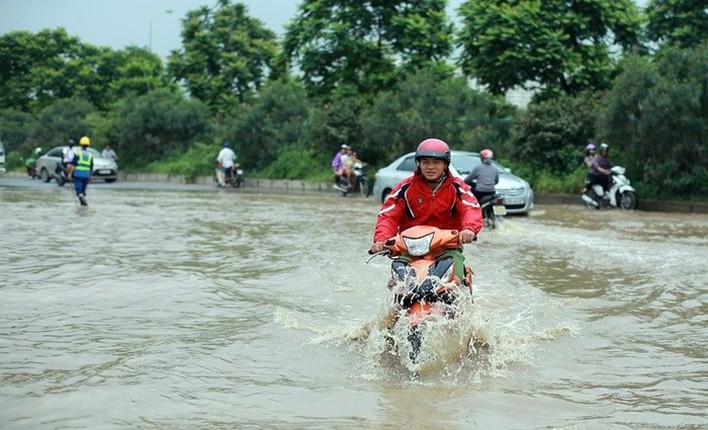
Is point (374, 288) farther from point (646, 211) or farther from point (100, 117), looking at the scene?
point (100, 117)

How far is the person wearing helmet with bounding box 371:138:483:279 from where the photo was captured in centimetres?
639

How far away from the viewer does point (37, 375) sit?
579 centimetres

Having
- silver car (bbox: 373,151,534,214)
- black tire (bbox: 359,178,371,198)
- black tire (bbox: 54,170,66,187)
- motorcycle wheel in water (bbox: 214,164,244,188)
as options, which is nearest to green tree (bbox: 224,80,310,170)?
motorcycle wheel in water (bbox: 214,164,244,188)

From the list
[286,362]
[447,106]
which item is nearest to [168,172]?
[447,106]

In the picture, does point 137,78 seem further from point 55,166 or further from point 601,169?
point 601,169

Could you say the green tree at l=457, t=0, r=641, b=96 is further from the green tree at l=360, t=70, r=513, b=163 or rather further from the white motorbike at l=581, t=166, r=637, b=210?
the white motorbike at l=581, t=166, r=637, b=210

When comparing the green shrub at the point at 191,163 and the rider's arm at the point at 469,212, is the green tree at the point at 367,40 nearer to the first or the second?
the green shrub at the point at 191,163

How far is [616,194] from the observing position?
20.8m

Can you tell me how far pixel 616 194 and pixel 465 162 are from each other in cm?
416

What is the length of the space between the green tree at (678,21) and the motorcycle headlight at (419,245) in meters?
22.7

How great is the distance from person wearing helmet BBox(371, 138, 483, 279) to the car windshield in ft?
39.3

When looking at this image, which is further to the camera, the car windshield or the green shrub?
the green shrub

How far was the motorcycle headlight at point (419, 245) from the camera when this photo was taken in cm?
613

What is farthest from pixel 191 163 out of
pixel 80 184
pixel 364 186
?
pixel 80 184
